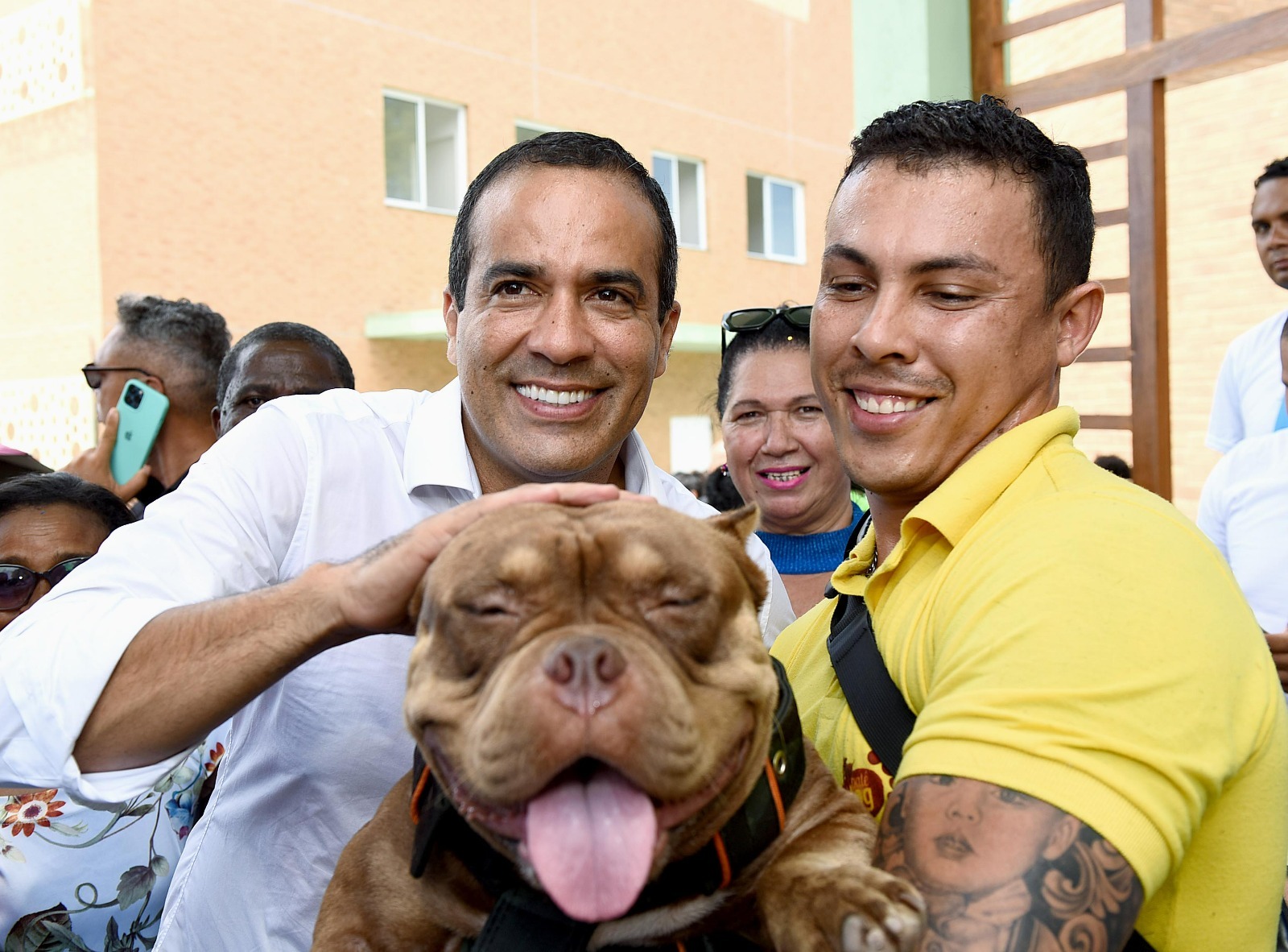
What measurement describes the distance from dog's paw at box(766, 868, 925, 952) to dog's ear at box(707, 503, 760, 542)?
0.83 metres

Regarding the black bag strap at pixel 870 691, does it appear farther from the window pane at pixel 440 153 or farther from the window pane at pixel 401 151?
the window pane at pixel 440 153

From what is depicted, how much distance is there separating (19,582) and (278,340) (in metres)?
2.14

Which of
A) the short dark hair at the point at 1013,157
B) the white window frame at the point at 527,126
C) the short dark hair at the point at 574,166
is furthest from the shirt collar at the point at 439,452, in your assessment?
the white window frame at the point at 527,126

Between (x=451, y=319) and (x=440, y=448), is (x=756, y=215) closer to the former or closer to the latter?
(x=451, y=319)

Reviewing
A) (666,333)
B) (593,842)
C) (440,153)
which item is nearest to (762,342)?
(666,333)

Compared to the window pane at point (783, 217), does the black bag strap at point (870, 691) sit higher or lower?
lower

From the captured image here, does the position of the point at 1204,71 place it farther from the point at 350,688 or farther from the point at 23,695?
the point at 23,695

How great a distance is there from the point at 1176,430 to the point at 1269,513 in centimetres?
773

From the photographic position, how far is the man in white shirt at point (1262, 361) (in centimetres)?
619

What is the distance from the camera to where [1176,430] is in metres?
11.6

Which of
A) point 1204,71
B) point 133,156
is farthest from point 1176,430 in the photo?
point 133,156

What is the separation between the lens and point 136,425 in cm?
595

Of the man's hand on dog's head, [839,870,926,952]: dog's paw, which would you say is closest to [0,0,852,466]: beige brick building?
the man's hand on dog's head

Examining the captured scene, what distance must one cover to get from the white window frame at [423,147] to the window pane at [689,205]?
184 inches
